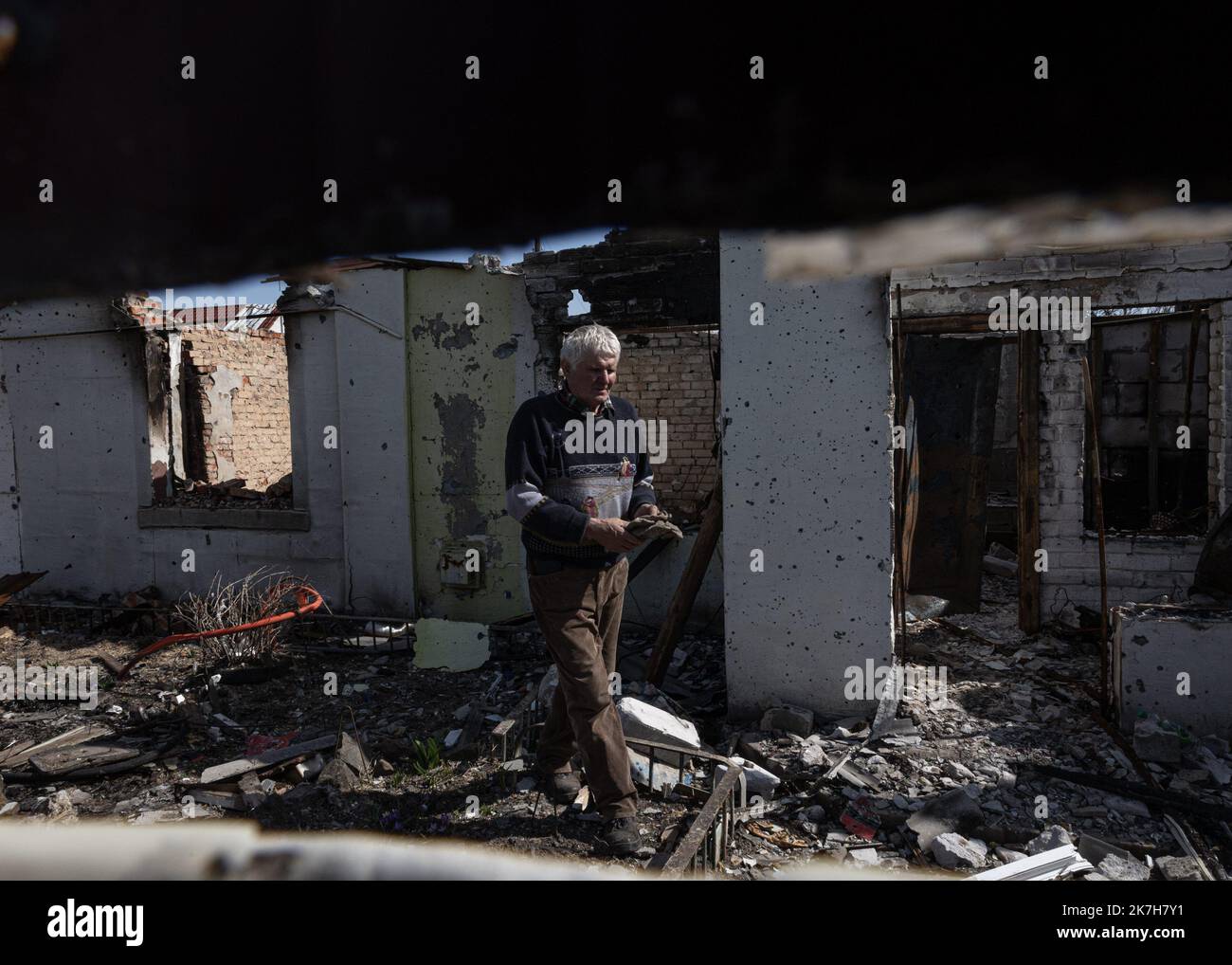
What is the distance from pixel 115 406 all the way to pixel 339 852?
24.0 feet

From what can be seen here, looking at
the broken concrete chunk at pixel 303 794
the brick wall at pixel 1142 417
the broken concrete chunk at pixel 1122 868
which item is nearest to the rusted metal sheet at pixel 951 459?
the brick wall at pixel 1142 417

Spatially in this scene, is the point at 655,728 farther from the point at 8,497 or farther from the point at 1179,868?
the point at 8,497

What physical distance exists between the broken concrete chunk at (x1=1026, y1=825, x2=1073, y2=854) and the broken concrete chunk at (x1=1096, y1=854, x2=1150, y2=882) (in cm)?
13

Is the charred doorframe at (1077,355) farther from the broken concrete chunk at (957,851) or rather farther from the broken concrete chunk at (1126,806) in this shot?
the broken concrete chunk at (957,851)

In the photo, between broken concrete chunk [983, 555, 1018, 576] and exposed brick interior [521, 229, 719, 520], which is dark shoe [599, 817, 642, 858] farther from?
broken concrete chunk [983, 555, 1018, 576]

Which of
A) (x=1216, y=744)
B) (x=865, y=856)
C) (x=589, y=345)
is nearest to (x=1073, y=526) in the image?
(x=1216, y=744)

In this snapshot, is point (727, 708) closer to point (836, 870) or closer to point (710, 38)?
point (836, 870)

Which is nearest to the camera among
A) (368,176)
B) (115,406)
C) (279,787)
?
(368,176)

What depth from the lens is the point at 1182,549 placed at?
5273mm

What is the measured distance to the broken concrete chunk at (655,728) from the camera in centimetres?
335

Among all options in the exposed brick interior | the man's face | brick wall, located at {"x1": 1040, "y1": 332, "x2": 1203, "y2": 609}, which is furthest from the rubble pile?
the exposed brick interior

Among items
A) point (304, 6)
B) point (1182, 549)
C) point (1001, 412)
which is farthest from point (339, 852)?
point (1001, 412)

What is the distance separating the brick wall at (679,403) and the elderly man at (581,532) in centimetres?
574

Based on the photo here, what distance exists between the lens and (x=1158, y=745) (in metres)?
3.35
